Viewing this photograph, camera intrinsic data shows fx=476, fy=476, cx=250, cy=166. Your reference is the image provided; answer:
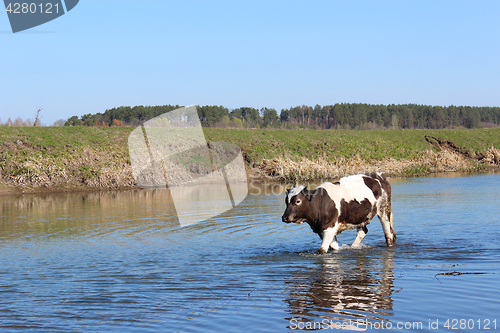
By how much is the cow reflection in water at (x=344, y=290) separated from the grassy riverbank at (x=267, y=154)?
828 inches

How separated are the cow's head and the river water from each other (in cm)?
84

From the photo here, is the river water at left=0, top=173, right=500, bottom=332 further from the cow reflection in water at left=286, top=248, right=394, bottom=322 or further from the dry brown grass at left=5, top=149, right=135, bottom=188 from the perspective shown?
the dry brown grass at left=5, top=149, right=135, bottom=188

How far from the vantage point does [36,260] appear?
996 centimetres

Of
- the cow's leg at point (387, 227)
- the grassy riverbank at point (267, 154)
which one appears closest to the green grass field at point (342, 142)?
the grassy riverbank at point (267, 154)

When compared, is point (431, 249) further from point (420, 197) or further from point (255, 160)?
point (255, 160)

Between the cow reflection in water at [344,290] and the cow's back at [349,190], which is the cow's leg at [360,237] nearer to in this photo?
the cow's back at [349,190]

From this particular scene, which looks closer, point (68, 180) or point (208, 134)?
point (68, 180)

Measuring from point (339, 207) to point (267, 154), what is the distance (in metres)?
26.1

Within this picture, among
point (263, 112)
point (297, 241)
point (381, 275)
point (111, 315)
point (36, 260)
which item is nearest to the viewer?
point (111, 315)

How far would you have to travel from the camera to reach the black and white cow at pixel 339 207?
33.9 feet

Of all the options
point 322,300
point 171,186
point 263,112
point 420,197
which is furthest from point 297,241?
point 263,112

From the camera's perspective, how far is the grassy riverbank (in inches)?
1080

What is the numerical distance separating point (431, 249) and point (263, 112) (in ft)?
281

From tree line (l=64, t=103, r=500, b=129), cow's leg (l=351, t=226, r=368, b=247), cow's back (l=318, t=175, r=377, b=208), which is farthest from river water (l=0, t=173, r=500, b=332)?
tree line (l=64, t=103, r=500, b=129)
